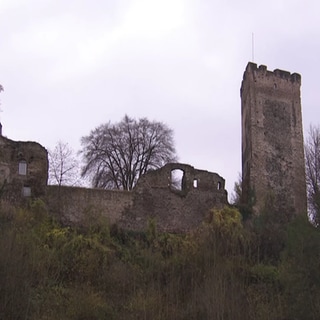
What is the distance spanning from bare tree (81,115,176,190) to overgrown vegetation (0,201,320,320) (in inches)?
417

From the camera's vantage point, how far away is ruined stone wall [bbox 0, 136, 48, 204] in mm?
28734

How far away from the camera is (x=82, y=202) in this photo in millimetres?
29297

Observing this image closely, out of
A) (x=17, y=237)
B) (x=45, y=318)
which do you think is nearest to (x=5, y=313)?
(x=45, y=318)

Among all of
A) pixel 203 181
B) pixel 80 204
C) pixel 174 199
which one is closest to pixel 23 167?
pixel 80 204

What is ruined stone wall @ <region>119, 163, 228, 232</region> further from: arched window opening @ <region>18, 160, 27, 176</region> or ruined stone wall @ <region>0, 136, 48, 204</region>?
arched window opening @ <region>18, 160, 27, 176</region>

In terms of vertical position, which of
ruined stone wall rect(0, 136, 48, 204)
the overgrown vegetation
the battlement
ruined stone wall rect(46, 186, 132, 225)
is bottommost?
the overgrown vegetation

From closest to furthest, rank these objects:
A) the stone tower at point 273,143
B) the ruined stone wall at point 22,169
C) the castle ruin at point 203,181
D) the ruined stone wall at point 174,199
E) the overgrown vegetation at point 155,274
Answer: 1. the overgrown vegetation at point 155,274
2. the ruined stone wall at point 22,169
3. the castle ruin at point 203,181
4. the ruined stone wall at point 174,199
5. the stone tower at point 273,143

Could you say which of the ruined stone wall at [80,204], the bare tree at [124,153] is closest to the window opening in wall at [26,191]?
the ruined stone wall at [80,204]

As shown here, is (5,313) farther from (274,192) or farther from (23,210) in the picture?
(274,192)

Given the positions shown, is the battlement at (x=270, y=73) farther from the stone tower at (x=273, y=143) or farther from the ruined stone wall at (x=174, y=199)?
the ruined stone wall at (x=174, y=199)

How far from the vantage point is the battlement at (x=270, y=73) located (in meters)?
36.3

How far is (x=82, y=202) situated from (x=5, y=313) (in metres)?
10.9

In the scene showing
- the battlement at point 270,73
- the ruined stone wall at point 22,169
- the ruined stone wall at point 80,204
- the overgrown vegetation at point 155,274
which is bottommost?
the overgrown vegetation at point 155,274

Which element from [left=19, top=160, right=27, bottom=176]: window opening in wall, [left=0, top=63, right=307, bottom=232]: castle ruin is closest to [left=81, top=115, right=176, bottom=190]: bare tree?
[left=0, top=63, right=307, bottom=232]: castle ruin
